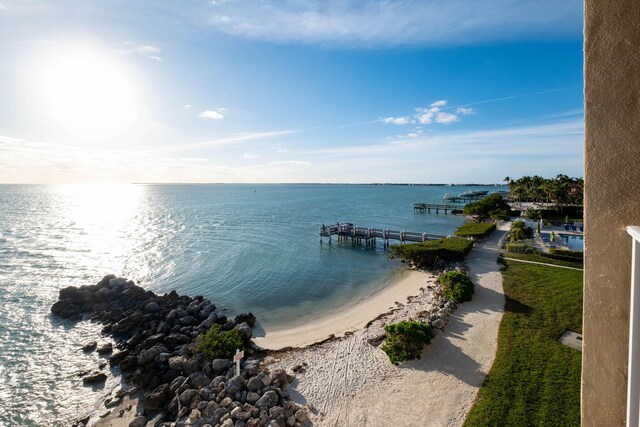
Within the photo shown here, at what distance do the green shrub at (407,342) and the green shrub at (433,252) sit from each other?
46.1 feet

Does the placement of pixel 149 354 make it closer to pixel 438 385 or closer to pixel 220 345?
pixel 220 345

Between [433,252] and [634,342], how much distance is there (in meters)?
24.5

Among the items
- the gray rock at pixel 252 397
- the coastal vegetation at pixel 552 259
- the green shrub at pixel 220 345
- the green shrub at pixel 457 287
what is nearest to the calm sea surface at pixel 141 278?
the green shrub at pixel 220 345

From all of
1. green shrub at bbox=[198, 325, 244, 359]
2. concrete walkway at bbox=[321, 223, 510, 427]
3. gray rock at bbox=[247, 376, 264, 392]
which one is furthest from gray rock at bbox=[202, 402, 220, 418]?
concrete walkway at bbox=[321, 223, 510, 427]

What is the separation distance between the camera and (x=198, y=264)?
33344mm

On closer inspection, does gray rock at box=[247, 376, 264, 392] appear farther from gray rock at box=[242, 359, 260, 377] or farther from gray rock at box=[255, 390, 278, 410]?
gray rock at box=[242, 359, 260, 377]

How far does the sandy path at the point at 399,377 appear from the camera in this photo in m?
9.89

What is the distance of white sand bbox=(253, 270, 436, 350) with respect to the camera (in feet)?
55.8

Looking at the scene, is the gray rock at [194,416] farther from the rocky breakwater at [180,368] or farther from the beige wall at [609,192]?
the beige wall at [609,192]

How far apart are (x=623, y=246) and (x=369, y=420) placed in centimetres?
921

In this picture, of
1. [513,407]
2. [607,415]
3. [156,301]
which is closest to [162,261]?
[156,301]

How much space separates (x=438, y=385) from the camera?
10984 mm

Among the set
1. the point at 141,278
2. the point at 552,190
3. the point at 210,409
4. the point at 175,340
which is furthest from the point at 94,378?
the point at 552,190

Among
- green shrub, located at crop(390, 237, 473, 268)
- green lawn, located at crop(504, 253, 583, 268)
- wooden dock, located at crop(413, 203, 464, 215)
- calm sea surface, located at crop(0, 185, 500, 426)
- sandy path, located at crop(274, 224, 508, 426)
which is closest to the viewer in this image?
sandy path, located at crop(274, 224, 508, 426)
